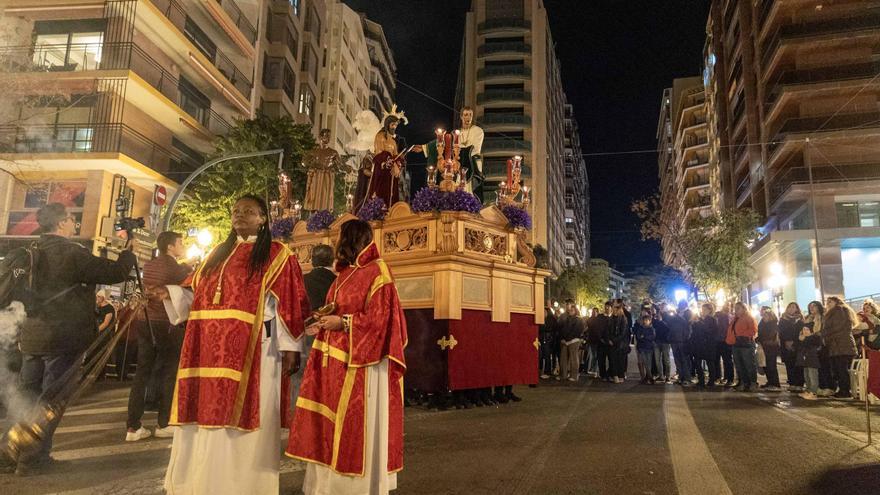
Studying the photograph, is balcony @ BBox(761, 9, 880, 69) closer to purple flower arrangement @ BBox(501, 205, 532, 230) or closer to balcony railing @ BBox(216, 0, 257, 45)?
balcony railing @ BBox(216, 0, 257, 45)

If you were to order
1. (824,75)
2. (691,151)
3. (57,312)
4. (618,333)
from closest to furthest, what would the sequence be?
(57,312), (618,333), (824,75), (691,151)

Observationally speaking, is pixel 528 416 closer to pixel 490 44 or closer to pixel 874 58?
pixel 874 58

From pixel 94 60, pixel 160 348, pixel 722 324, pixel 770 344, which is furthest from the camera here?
pixel 94 60

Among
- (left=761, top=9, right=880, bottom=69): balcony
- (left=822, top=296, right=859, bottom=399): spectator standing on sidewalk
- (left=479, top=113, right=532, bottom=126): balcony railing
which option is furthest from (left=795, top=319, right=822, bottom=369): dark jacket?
(left=479, top=113, right=532, bottom=126): balcony railing

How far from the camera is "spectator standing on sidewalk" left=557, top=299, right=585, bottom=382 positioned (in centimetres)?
1523

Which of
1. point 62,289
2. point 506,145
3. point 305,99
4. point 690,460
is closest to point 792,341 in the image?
point 690,460

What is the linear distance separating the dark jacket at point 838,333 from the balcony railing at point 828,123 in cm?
2727

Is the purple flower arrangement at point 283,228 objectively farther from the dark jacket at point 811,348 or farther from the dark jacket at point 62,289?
the dark jacket at point 811,348

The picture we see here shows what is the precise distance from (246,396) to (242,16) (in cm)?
3312

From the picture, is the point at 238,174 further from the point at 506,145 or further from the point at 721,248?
the point at 506,145

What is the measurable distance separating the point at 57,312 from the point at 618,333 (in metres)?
12.9

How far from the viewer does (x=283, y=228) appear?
12773 mm

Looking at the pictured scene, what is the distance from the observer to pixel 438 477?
4.83 metres

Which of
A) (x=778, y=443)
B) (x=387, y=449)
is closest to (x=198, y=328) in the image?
(x=387, y=449)
